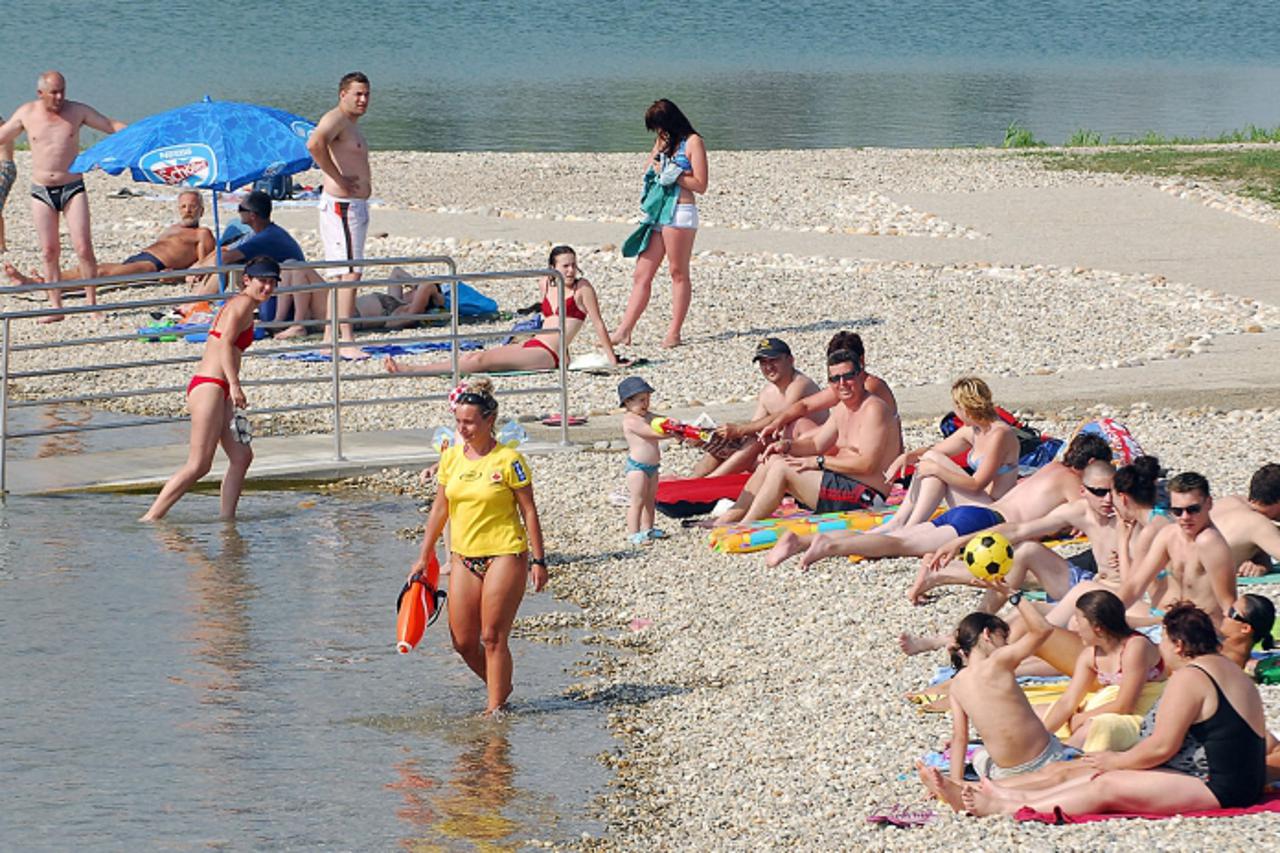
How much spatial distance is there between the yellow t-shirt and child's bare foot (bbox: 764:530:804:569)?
206 cm

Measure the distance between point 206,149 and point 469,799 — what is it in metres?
8.64

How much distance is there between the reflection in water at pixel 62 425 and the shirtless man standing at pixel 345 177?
6.48 feet

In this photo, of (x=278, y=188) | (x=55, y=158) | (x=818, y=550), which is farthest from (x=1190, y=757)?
(x=278, y=188)

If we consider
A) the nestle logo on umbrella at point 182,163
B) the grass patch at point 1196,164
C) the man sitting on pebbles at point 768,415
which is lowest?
the man sitting on pebbles at point 768,415

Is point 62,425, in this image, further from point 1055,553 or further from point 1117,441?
point 1055,553

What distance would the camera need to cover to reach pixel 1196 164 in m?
25.1

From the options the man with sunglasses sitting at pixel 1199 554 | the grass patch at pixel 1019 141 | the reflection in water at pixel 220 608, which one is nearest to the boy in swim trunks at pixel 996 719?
the man with sunglasses sitting at pixel 1199 554

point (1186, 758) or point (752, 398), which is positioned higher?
point (752, 398)

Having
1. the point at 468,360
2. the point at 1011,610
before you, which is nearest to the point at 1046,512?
the point at 1011,610

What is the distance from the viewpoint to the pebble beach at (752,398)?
23.5 ft

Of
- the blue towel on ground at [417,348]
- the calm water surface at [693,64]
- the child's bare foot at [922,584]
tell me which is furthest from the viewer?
the calm water surface at [693,64]

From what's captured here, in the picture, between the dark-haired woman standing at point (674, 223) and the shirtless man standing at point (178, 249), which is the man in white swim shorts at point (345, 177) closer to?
the dark-haired woman standing at point (674, 223)

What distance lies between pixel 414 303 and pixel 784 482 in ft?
19.7

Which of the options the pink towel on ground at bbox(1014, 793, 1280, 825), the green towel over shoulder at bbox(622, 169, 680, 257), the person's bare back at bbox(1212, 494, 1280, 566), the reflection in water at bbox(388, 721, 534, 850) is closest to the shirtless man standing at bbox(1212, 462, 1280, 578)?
the person's bare back at bbox(1212, 494, 1280, 566)
